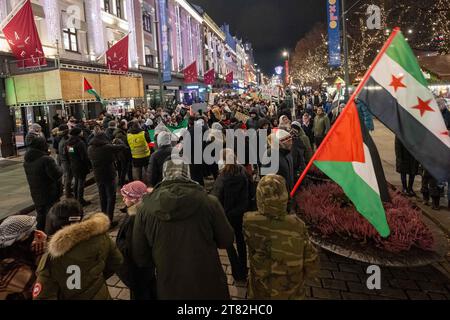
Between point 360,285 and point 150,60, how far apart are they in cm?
3143

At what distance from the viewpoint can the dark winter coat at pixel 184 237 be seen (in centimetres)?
248

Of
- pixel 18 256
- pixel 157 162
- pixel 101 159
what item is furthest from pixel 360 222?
pixel 101 159

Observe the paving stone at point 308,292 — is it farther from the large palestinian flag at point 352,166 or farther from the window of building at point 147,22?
the window of building at point 147,22

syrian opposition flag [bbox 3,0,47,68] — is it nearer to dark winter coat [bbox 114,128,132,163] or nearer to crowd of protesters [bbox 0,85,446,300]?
dark winter coat [bbox 114,128,132,163]

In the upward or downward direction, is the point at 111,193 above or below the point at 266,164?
below

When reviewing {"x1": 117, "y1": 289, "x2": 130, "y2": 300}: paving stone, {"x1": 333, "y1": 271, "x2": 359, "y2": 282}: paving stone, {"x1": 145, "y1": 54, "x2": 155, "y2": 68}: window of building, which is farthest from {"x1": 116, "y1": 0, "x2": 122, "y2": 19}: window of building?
{"x1": 333, "y1": 271, "x2": 359, "y2": 282}: paving stone

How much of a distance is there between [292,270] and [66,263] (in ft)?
5.92

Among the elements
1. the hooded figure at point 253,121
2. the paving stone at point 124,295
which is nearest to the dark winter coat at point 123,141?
the hooded figure at point 253,121

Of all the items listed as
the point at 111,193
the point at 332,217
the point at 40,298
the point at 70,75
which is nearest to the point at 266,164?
the point at 332,217

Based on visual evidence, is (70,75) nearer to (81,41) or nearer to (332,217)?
(81,41)

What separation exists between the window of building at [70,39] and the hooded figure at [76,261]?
64.6ft

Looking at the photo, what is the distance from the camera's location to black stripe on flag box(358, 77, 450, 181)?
10.5ft

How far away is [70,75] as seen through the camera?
14.7m

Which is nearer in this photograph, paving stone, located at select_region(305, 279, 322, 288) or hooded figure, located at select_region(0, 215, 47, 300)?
hooded figure, located at select_region(0, 215, 47, 300)
